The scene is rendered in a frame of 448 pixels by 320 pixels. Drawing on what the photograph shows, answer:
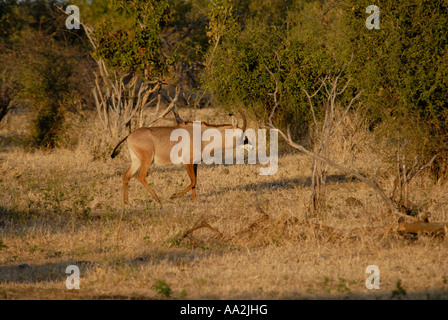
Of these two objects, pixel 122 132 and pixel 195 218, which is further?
pixel 122 132

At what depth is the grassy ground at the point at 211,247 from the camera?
4.96m

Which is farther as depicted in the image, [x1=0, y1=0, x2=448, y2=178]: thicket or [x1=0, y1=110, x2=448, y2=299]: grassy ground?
[x1=0, y1=0, x2=448, y2=178]: thicket

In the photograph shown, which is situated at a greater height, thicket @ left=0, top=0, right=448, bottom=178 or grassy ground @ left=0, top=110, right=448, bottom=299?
thicket @ left=0, top=0, right=448, bottom=178

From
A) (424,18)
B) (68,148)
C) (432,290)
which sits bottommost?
(432,290)

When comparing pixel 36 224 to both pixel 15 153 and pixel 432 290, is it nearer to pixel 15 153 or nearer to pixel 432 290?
pixel 432 290

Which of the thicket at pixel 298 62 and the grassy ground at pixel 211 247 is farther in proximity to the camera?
the thicket at pixel 298 62

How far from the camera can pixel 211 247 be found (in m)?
6.38

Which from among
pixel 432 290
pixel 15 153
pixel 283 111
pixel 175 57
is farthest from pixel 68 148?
pixel 432 290

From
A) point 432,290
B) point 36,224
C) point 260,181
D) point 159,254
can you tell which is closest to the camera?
point 432,290

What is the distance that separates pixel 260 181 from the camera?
35.6 feet

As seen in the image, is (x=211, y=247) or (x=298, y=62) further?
(x=298, y=62)

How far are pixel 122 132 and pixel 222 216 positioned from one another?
5809 millimetres

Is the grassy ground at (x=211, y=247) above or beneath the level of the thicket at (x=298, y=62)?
beneath

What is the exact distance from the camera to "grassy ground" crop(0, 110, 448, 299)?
16.3 ft
